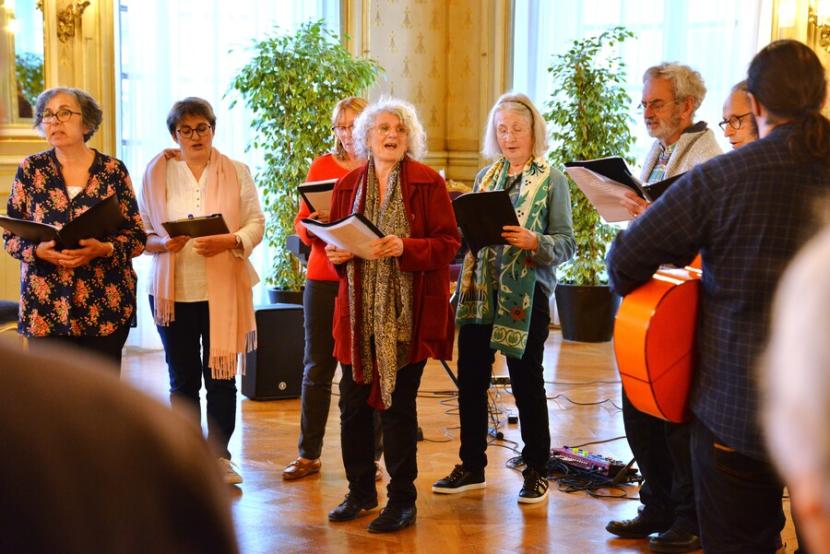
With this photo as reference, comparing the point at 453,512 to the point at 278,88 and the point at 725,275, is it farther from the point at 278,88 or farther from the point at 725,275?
the point at 278,88

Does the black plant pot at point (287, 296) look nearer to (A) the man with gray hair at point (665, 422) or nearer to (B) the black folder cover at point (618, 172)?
(A) the man with gray hair at point (665, 422)

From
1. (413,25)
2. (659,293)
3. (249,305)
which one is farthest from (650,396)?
(413,25)

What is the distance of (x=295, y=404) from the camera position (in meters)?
5.82

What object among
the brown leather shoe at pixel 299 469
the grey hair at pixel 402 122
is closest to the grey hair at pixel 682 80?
the grey hair at pixel 402 122

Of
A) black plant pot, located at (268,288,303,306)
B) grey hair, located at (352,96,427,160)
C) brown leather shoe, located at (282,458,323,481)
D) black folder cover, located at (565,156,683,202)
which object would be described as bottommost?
brown leather shoe, located at (282,458,323,481)

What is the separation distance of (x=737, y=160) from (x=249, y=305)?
2.49 m

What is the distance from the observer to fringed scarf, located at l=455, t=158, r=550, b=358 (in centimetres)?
392

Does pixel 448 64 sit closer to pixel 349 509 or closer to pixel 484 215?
pixel 484 215

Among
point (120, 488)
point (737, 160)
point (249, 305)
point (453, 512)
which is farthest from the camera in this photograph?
point (249, 305)

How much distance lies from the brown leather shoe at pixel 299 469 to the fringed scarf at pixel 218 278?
518mm

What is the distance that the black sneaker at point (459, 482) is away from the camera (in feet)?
13.9

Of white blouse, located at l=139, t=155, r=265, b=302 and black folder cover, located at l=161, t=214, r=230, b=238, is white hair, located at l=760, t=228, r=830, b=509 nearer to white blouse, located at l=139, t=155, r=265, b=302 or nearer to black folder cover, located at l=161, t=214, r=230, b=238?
black folder cover, located at l=161, t=214, r=230, b=238

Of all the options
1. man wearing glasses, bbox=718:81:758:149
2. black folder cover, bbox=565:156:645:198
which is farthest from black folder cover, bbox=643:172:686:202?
man wearing glasses, bbox=718:81:758:149

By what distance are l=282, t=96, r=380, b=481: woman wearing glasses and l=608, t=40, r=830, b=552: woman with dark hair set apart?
6.50 feet
